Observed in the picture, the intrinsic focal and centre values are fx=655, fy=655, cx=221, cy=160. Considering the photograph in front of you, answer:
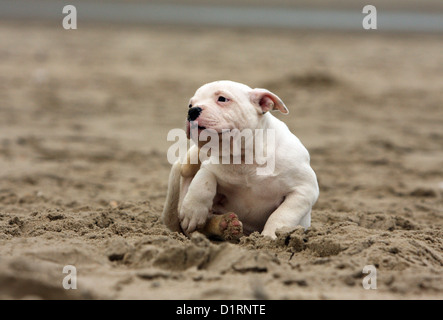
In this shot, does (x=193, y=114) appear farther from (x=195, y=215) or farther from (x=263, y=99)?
(x=195, y=215)

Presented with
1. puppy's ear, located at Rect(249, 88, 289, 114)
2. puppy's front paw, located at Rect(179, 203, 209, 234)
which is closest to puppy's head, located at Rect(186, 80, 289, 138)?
puppy's ear, located at Rect(249, 88, 289, 114)

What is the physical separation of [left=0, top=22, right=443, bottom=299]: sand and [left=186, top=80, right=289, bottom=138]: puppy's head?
666mm

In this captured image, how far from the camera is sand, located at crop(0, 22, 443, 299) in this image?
3.11 metres

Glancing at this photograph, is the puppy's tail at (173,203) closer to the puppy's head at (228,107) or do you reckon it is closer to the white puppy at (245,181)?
the white puppy at (245,181)

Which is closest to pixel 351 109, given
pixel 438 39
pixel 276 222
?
pixel 276 222

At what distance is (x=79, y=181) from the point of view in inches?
251

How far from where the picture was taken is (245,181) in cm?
389

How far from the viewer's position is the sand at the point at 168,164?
3.11 meters

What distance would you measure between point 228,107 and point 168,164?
3664 mm

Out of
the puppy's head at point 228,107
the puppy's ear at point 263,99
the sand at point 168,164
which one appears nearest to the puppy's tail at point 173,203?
the sand at point 168,164

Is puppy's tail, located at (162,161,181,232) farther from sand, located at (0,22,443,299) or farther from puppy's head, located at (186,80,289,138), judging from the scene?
puppy's head, located at (186,80,289,138)

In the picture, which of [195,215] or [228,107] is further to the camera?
[195,215]

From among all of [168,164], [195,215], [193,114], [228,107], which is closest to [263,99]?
[228,107]

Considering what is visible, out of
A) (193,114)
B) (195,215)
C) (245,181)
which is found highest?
(193,114)
